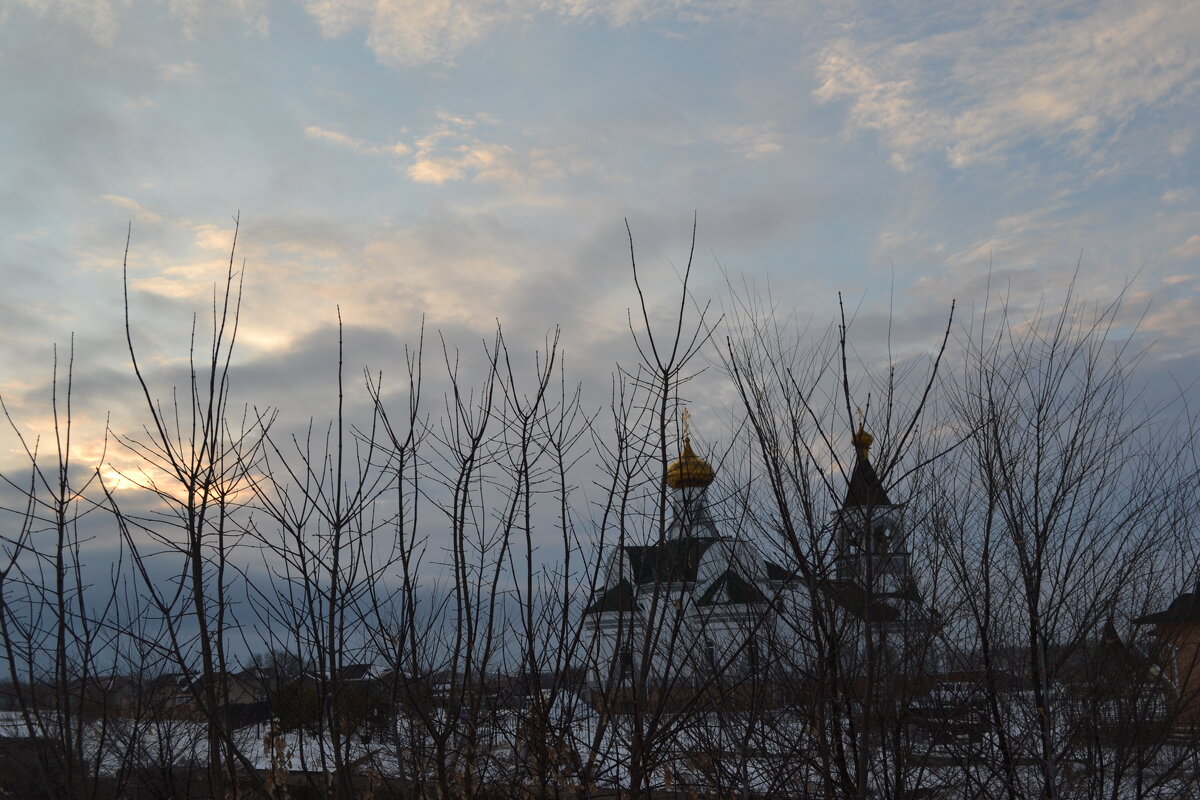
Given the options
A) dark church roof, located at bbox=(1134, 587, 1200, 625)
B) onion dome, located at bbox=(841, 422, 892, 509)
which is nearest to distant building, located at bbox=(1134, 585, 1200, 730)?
dark church roof, located at bbox=(1134, 587, 1200, 625)

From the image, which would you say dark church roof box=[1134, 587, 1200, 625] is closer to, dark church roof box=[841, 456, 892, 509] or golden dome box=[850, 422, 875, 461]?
golden dome box=[850, 422, 875, 461]

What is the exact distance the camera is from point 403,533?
393 cm

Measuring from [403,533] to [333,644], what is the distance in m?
0.62

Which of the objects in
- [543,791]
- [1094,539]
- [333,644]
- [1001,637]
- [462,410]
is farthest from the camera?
[1001,637]

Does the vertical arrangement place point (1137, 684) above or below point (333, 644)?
below

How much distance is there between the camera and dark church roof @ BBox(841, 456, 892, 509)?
3811mm

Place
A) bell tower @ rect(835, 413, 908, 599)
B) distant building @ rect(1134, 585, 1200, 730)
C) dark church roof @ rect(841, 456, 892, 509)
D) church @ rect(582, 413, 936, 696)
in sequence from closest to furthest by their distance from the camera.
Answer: church @ rect(582, 413, 936, 696) < bell tower @ rect(835, 413, 908, 599) < dark church roof @ rect(841, 456, 892, 509) < distant building @ rect(1134, 585, 1200, 730)

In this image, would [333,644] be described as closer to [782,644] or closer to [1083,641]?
[782,644]

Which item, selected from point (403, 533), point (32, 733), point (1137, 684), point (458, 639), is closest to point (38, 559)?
point (32, 733)

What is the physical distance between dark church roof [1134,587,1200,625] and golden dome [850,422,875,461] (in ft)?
9.96

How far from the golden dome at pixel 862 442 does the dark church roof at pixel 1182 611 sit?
304 cm

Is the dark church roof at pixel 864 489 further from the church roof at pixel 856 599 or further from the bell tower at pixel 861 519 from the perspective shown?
the church roof at pixel 856 599

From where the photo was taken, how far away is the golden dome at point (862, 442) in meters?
3.54

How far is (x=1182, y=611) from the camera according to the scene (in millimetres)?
6285
